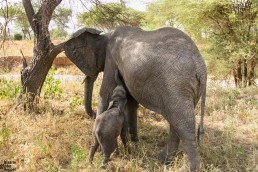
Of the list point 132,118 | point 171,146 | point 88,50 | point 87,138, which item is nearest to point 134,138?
point 132,118

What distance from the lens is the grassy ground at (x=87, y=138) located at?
12.8 ft

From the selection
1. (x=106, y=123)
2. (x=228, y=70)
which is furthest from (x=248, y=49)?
(x=106, y=123)

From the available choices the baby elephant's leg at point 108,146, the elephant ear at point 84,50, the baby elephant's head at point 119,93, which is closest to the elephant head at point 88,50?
the elephant ear at point 84,50

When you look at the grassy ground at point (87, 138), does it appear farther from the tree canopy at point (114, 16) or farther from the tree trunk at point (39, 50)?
the tree canopy at point (114, 16)

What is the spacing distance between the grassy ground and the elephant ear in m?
1.01

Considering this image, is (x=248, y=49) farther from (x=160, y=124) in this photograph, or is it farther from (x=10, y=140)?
(x=10, y=140)

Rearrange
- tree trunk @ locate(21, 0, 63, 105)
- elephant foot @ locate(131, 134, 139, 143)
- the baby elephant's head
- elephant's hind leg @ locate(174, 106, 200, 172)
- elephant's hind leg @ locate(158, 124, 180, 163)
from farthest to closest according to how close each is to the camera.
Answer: tree trunk @ locate(21, 0, 63, 105), elephant foot @ locate(131, 134, 139, 143), the baby elephant's head, elephant's hind leg @ locate(158, 124, 180, 163), elephant's hind leg @ locate(174, 106, 200, 172)

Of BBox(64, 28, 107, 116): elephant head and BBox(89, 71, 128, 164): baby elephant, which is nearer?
BBox(89, 71, 128, 164): baby elephant

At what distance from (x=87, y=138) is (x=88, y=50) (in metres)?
1.47

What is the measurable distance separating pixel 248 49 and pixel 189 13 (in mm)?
3601

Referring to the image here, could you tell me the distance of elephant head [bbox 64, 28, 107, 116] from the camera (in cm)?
510

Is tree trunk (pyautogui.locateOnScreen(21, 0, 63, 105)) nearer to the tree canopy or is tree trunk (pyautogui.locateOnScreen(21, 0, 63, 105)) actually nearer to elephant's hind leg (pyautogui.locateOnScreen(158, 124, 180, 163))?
the tree canopy

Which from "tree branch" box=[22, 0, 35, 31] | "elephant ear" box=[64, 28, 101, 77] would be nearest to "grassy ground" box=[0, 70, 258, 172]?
"elephant ear" box=[64, 28, 101, 77]

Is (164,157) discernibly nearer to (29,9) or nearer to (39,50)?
(39,50)
